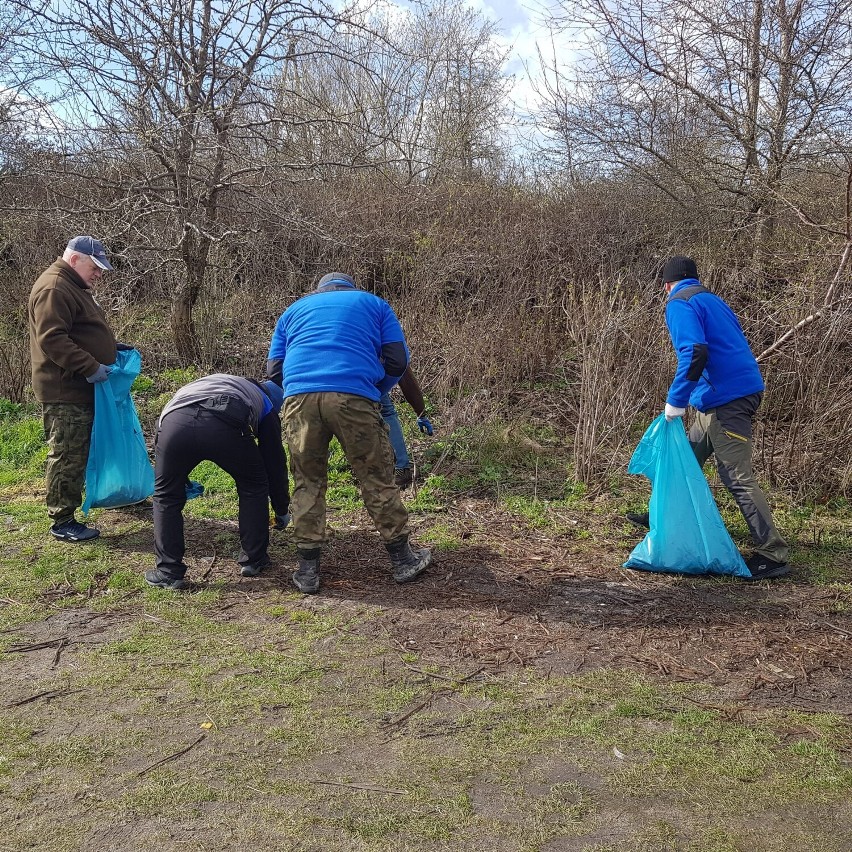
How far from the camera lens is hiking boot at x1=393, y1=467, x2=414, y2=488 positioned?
6.00 m

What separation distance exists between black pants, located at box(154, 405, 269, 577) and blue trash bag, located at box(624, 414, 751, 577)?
7.46ft

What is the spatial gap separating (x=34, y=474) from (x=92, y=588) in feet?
8.81

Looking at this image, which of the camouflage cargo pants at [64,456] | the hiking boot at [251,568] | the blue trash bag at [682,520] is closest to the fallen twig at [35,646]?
the hiking boot at [251,568]

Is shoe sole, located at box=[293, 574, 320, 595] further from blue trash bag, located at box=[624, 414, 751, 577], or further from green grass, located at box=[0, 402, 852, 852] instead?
blue trash bag, located at box=[624, 414, 751, 577]

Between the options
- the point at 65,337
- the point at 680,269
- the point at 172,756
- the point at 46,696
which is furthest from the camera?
the point at 65,337

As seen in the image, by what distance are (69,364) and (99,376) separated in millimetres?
Answer: 192

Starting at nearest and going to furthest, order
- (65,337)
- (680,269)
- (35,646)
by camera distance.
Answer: (35,646) < (680,269) < (65,337)

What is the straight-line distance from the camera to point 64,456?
4992mm

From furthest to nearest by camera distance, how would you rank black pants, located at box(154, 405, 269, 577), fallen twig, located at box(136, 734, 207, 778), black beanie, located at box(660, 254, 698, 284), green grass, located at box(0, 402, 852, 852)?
1. black beanie, located at box(660, 254, 698, 284)
2. black pants, located at box(154, 405, 269, 577)
3. fallen twig, located at box(136, 734, 207, 778)
4. green grass, located at box(0, 402, 852, 852)

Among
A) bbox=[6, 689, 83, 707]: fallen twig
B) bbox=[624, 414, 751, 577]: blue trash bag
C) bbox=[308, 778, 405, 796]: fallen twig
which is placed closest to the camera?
bbox=[308, 778, 405, 796]: fallen twig

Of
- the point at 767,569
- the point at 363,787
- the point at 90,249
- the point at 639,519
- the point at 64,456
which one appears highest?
the point at 90,249

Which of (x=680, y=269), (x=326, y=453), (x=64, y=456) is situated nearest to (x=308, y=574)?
(x=326, y=453)

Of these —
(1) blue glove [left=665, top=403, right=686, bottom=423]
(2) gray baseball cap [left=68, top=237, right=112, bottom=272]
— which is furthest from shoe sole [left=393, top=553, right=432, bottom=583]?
(2) gray baseball cap [left=68, top=237, right=112, bottom=272]

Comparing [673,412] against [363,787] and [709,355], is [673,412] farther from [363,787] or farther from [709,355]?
[363,787]
